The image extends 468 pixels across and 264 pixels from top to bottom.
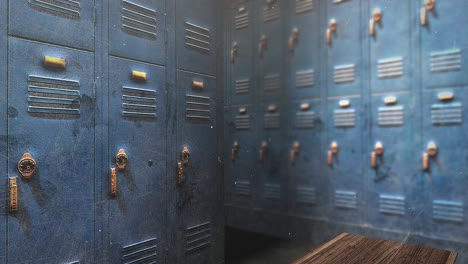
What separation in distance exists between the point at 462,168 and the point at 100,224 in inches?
115

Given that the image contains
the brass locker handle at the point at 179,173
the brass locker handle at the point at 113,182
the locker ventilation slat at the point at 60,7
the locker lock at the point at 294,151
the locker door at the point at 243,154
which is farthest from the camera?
the locker door at the point at 243,154

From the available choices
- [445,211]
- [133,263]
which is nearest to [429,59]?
[445,211]

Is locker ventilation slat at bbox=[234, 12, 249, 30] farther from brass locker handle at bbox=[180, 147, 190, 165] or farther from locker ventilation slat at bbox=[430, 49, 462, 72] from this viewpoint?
brass locker handle at bbox=[180, 147, 190, 165]

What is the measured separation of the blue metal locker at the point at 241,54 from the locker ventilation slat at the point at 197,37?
1.52 m

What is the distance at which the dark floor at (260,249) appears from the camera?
3213 mm

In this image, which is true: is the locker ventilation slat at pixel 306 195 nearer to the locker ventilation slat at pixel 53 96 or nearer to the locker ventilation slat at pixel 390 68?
A: the locker ventilation slat at pixel 390 68

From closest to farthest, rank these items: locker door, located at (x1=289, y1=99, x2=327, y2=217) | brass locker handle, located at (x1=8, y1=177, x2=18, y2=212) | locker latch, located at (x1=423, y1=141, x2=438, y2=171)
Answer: brass locker handle, located at (x1=8, y1=177, x2=18, y2=212)
locker latch, located at (x1=423, y1=141, x2=438, y2=171)
locker door, located at (x1=289, y1=99, x2=327, y2=217)

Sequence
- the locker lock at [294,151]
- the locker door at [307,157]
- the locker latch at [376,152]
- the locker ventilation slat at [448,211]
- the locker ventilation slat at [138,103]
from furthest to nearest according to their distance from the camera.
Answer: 1. the locker lock at [294,151]
2. the locker door at [307,157]
3. the locker latch at [376,152]
4. the locker ventilation slat at [448,211]
5. the locker ventilation slat at [138,103]

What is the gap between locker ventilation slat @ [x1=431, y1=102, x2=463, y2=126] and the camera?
2.73 m

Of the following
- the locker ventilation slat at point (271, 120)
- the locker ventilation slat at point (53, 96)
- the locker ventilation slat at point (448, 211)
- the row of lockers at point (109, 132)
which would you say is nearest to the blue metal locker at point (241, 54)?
the locker ventilation slat at point (271, 120)

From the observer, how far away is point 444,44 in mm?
2803

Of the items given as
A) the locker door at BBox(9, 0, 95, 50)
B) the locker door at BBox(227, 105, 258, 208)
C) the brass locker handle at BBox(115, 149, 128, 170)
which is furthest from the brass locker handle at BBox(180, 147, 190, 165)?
the locker door at BBox(227, 105, 258, 208)

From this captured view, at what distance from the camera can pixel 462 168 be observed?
2.72 m

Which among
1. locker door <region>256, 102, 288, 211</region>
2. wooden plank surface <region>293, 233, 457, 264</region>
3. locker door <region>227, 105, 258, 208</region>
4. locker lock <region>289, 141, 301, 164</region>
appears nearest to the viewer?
wooden plank surface <region>293, 233, 457, 264</region>
